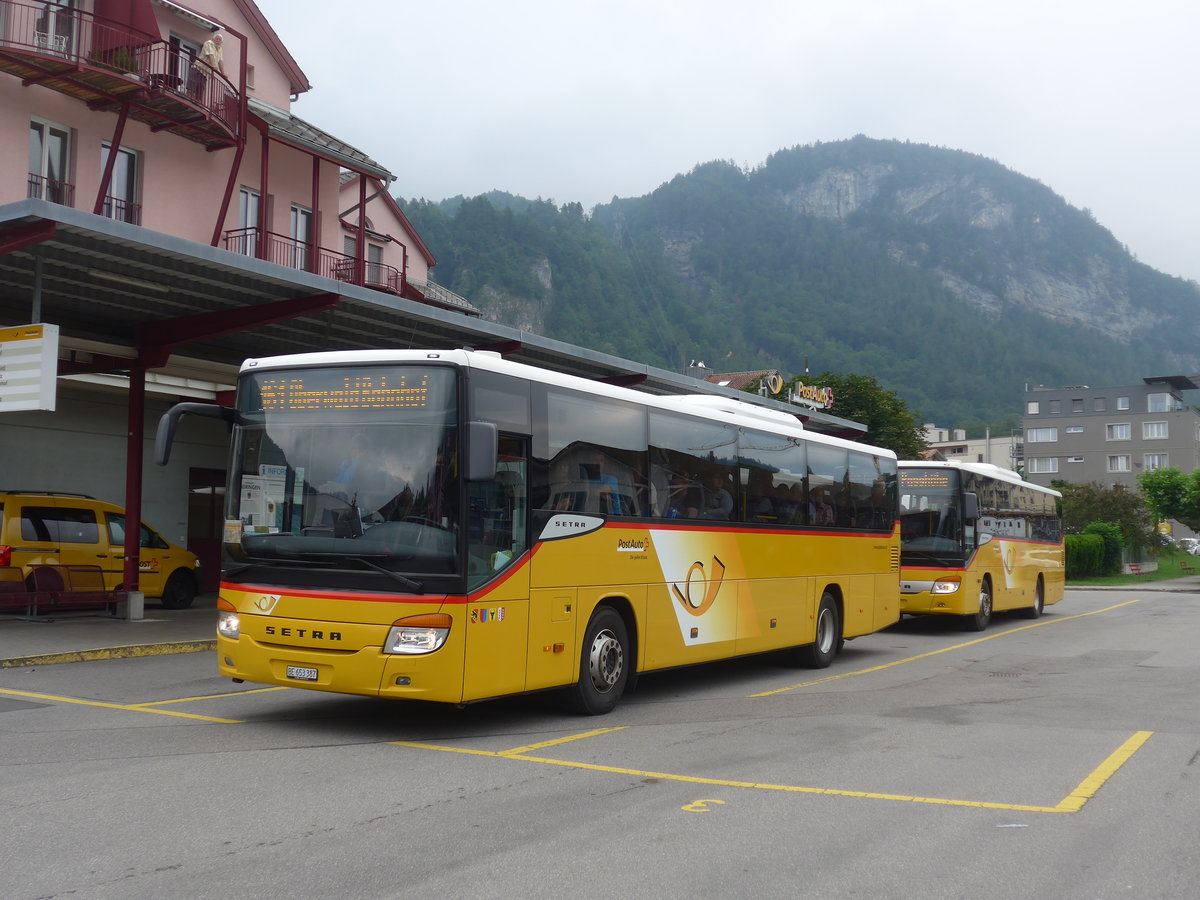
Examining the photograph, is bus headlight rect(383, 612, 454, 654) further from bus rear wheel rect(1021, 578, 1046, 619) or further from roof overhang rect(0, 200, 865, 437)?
bus rear wheel rect(1021, 578, 1046, 619)

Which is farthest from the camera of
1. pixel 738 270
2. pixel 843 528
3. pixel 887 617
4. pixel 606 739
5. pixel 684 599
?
pixel 738 270

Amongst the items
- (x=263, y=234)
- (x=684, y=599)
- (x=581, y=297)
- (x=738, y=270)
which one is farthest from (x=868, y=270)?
(x=684, y=599)

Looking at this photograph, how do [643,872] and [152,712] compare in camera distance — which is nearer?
[643,872]

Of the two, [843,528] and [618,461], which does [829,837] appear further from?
[843,528]

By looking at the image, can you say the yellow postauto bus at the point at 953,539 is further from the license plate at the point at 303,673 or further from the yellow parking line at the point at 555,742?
the license plate at the point at 303,673

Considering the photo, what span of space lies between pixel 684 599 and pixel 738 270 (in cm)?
18469

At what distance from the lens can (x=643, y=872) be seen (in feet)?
17.3

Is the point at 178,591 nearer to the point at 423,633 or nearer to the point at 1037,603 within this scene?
the point at 423,633

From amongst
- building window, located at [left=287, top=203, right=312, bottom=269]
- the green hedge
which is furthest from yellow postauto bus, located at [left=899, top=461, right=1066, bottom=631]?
the green hedge

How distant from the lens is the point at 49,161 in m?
22.3

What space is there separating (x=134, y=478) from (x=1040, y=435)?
4252 inches

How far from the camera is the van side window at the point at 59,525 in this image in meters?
17.7

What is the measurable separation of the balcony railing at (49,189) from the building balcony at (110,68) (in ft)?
5.65

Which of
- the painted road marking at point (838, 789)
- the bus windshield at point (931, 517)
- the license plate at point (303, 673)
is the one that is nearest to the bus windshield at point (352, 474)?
the license plate at point (303, 673)
